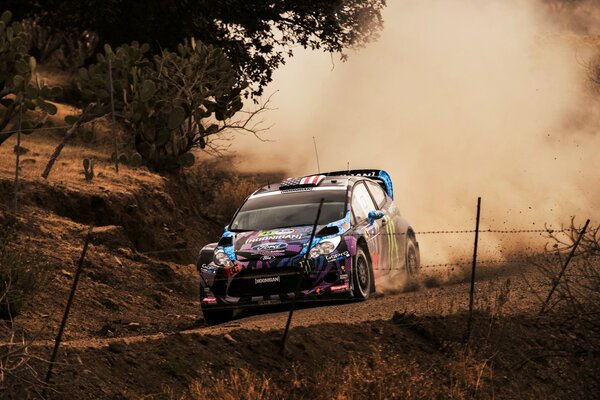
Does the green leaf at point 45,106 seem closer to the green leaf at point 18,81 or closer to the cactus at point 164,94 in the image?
the green leaf at point 18,81

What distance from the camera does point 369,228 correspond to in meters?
18.2

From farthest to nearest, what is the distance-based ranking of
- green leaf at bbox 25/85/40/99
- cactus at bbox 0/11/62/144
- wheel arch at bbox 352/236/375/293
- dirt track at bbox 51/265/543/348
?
1. green leaf at bbox 25/85/40/99
2. cactus at bbox 0/11/62/144
3. wheel arch at bbox 352/236/375/293
4. dirt track at bbox 51/265/543/348

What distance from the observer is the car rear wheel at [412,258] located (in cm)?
2014

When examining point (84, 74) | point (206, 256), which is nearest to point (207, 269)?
point (206, 256)

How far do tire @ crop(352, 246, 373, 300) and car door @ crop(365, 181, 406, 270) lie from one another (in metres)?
0.78

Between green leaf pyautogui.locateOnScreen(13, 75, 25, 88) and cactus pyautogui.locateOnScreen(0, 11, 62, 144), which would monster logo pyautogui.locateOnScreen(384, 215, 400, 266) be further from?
green leaf pyautogui.locateOnScreen(13, 75, 25, 88)

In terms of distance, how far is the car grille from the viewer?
16.9m

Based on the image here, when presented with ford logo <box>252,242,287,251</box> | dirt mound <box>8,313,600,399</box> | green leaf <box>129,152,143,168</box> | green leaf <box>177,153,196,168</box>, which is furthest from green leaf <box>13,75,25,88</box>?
dirt mound <box>8,313,600,399</box>

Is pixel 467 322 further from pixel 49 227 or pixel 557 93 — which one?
pixel 557 93

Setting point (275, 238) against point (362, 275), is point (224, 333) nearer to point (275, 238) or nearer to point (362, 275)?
point (275, 238)

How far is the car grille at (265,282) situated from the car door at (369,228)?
1289 mm

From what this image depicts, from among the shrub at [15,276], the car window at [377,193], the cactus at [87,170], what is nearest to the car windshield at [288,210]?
the car window at [377,193]

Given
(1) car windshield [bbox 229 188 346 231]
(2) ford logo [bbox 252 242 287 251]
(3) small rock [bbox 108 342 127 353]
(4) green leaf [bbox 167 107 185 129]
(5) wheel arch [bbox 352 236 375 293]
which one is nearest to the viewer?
(3) small rock [bbox 108 342 127 353]

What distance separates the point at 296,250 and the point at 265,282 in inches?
21.3
